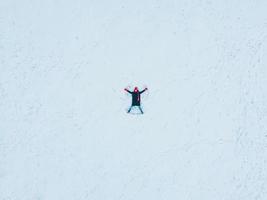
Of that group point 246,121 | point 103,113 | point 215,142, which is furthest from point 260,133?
point 103,113

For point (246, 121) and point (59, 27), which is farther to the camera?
point (59, 27)

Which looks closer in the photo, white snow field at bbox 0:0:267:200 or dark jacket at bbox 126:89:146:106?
white snow field at bbox 0:0:267:200

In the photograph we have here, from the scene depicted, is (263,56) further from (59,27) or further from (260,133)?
(59,27)

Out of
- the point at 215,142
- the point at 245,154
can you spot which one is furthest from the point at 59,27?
the point at 245,154

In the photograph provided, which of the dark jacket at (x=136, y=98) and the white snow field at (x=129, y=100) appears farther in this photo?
the dark jacket at (x=136, y=98)

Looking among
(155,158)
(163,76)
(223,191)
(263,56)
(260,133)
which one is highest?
(263,56)

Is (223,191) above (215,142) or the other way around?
the other way around

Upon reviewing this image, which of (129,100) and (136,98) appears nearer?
(136,98)
